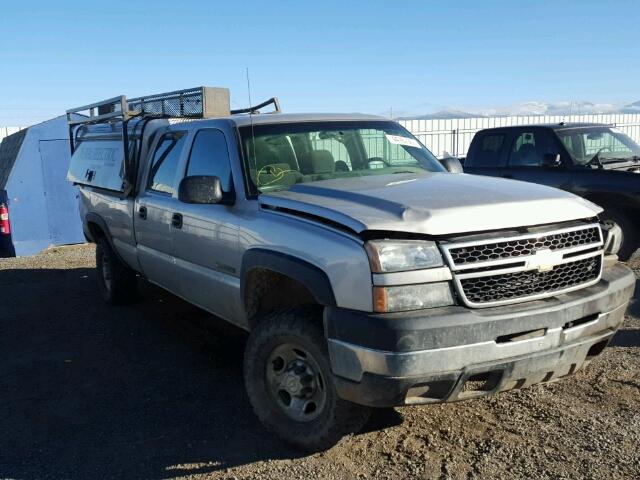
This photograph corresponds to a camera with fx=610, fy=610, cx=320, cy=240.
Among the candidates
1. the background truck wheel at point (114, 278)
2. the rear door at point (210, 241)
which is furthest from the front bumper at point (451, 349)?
the background truck wheel at point (114, 278)

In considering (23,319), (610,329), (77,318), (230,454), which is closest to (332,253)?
(230,454)

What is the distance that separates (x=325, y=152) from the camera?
4465 millimetres

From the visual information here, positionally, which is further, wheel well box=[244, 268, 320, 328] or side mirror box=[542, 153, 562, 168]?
side mirror box=[542, 153, 562, 168]

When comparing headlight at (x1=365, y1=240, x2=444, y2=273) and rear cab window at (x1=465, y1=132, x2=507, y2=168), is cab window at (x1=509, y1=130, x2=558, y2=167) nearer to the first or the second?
rear cab window at (x1=465, y1=132, x2=507, y2=168)

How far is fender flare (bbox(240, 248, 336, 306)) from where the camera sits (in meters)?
3.11

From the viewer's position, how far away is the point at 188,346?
217 inches

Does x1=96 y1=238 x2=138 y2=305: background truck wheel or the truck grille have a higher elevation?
the truck grille

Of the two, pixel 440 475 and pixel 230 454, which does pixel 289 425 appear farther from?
pixel 440 475

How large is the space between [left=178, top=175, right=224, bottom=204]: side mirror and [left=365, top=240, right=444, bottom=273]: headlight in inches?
54.9

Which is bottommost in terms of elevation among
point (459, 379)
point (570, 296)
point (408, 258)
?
point (459, 379)

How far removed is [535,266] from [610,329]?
2.42 feet

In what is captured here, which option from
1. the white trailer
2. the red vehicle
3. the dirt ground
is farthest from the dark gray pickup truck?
the red vehicle

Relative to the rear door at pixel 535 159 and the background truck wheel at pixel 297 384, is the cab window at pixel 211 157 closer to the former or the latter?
the background truck wheel at pixel 297 384

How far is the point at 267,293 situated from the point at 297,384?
679 millimetres
